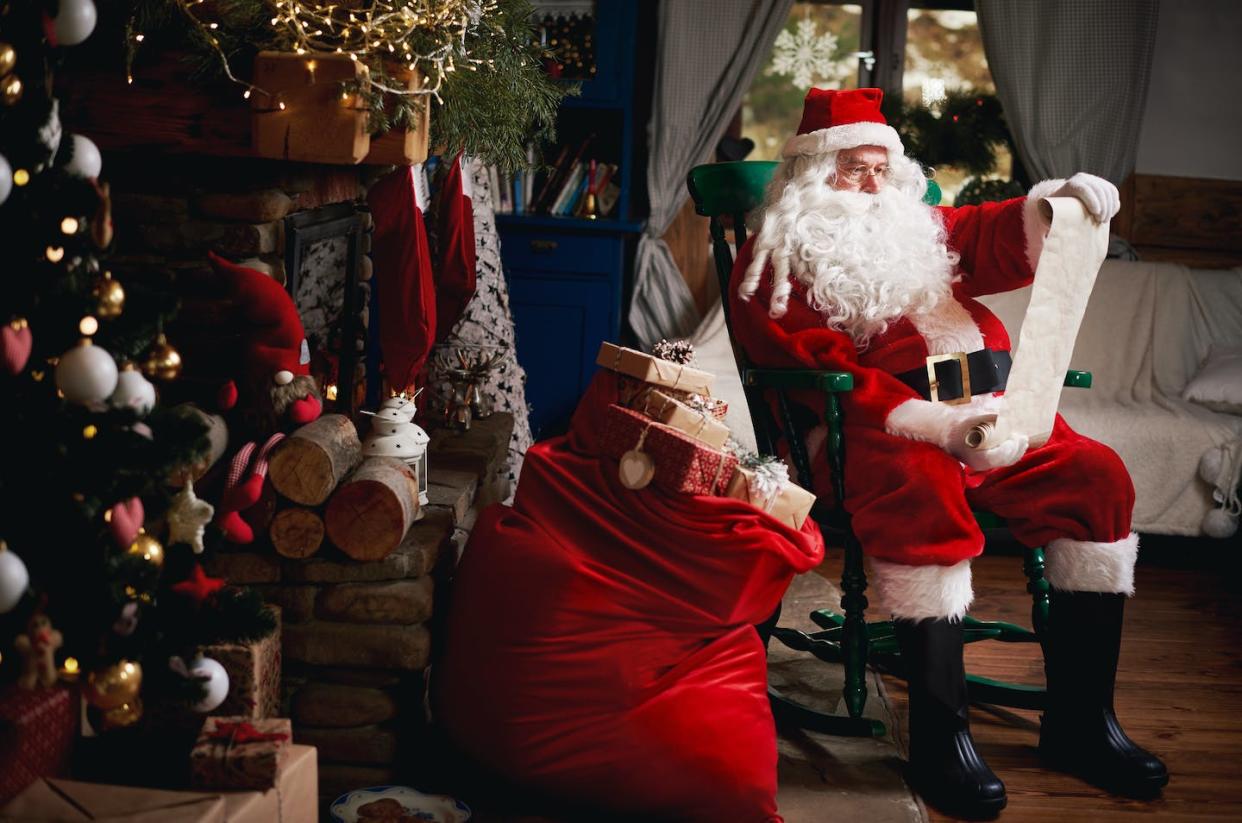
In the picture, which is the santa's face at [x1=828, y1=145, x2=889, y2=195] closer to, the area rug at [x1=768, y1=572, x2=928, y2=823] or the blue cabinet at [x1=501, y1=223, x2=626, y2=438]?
the area rug at [x1=768, y1=572, x2=928, y2=823]

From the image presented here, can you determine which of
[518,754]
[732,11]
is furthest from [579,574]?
[732,11]

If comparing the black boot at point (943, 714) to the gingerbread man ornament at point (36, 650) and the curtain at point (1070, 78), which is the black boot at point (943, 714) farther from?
the curtain at point (1070, 78)

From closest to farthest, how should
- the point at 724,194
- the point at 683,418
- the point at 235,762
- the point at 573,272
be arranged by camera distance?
the point at 235,762
the point at 683,418
the point at 724,194
the point at 573,272

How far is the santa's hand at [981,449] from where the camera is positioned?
2.36 m

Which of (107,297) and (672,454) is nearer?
Result: (107,297)

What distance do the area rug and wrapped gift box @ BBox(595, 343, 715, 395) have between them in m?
0.80

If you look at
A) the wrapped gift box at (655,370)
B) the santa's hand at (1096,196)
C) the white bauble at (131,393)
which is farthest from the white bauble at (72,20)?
the santa's hand at (1096,196)

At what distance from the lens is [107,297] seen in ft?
5.05

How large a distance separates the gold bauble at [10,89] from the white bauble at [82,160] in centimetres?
12

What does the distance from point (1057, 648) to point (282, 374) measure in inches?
64.3

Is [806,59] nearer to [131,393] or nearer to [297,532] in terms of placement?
[297,532]

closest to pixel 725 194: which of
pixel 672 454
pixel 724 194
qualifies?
pixel 724 194

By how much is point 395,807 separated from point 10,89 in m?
1.30

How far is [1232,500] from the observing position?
12.8 ft
